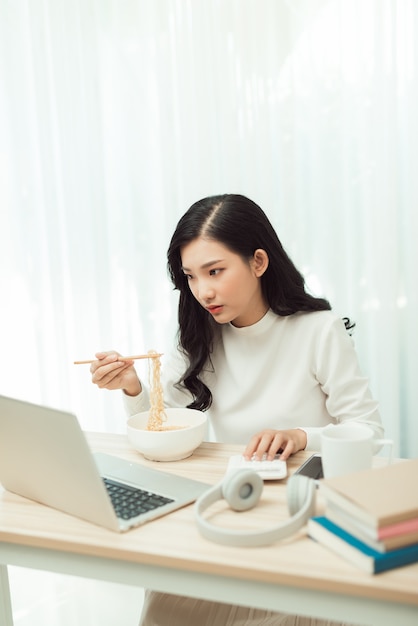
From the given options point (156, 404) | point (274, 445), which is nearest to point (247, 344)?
point (156, 404)

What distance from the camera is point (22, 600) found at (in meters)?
2.26

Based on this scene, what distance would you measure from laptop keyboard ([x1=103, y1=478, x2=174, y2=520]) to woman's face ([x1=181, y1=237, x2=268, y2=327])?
1.96ft

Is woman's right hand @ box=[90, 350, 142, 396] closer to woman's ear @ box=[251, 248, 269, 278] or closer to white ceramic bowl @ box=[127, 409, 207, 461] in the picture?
white ceramic bowl @ box=[127, 409, 207, 461]

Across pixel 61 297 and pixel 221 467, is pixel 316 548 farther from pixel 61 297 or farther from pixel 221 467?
pixel 61 297

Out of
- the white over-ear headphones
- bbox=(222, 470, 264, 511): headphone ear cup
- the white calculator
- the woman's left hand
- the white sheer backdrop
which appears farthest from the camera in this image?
the white sheer backdrop

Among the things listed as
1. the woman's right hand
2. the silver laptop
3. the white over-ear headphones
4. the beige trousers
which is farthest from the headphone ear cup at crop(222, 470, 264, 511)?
the woman's right hand

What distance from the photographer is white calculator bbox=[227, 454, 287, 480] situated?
4.23 ft

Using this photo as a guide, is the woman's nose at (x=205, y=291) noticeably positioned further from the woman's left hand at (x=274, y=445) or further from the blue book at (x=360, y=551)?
the blue book at (x=360, y=551)

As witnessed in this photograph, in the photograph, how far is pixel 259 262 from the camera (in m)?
1.81

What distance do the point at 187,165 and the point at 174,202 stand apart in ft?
0.59

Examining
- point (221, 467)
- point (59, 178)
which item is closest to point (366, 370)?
point (221, 467)

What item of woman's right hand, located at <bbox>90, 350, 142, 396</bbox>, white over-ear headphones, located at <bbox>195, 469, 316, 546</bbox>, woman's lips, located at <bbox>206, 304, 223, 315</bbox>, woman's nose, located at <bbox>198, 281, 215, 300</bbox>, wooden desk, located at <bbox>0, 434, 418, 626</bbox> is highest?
woman's nose, located at <bbox>198, 281, 215, 300</bbox>

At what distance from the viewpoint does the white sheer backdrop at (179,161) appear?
2.61 meters

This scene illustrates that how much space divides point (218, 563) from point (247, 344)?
0.98 m
